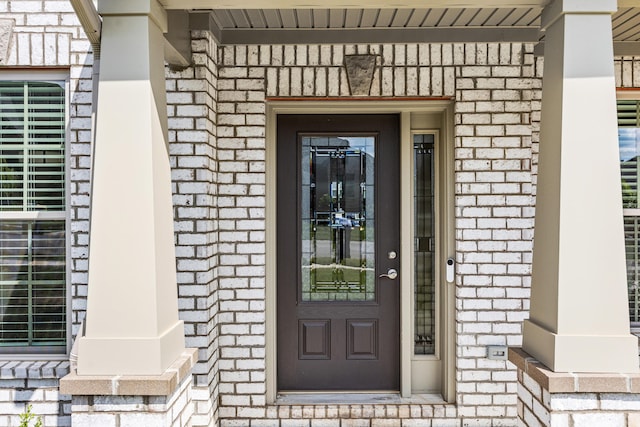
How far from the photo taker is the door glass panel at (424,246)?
12.6 feet

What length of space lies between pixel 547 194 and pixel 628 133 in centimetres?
185

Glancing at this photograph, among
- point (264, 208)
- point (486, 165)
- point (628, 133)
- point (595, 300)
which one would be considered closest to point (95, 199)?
point (264, 208)

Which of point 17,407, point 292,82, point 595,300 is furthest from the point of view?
point 292,82

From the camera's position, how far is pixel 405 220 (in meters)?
3.77

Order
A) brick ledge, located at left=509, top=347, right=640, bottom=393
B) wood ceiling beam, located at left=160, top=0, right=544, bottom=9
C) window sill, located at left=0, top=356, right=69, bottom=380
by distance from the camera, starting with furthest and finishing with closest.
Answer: window sill, located at left=0, top=356, right=69, bottom=380 → wood ceiling beam, located at left=160, top=0, right=544, bottom=9 → brick ledge, located at left=509, top=347, right=640, bottom=393

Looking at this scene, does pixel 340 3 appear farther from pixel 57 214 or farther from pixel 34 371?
pixel 34 371

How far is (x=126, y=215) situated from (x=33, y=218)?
4.66ft

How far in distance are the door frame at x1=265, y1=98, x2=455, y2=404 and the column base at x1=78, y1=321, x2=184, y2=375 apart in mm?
1496

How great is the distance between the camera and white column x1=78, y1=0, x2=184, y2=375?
223 cm

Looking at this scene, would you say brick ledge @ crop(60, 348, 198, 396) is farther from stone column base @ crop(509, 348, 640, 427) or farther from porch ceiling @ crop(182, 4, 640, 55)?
porch ceiling @ crop(182, 4, 640, 55)

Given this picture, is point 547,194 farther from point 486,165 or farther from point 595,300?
point 486,165

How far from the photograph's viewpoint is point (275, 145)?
377 cm

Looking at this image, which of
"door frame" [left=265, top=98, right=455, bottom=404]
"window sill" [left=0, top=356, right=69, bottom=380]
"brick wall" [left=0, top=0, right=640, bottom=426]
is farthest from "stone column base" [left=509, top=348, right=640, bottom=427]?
"window sill" [left=0, top=356, right=69, bottom=380]

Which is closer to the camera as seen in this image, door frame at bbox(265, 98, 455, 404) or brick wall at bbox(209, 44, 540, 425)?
brick wall at bbox(209, 44, 540, 425)
